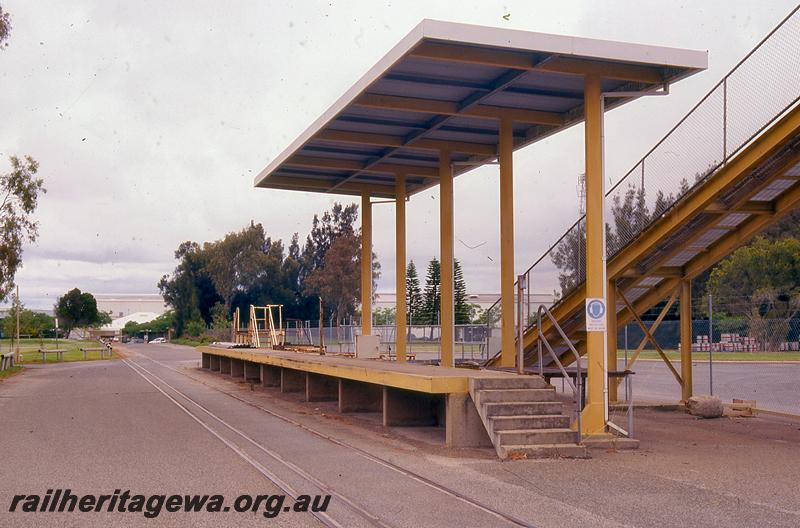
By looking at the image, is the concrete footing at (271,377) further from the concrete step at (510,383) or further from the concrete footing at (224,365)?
the concrete step at (510,383)

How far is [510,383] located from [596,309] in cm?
194

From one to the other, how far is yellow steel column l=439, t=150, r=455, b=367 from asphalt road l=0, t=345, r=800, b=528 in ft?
12.8

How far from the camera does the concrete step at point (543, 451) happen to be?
40.5 feet

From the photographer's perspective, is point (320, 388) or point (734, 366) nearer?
point (320, 388)

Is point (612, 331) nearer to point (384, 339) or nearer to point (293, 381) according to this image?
point (293, 381)

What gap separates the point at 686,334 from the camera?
2044cm

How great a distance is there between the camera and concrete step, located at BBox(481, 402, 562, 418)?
512 inches

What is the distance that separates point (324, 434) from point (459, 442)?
3.01 metres

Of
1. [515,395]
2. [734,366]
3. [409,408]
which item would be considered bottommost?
[734,366]

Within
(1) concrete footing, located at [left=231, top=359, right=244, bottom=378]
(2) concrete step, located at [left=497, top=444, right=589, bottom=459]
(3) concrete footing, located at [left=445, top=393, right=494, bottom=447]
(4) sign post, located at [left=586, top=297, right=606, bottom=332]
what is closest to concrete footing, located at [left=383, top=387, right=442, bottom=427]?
(3) concrete footing, located at [left=445, top=393, right=494, bottom=447]

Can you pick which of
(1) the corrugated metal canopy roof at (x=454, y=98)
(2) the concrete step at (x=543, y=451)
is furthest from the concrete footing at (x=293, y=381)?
(2) the concrete step at (x=543, y=451)

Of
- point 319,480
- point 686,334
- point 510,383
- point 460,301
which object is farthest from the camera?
point 460,301

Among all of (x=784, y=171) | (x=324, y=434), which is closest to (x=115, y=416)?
(x=324, y=434)

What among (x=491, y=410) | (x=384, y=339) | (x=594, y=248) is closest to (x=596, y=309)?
(x=594, y=248)
